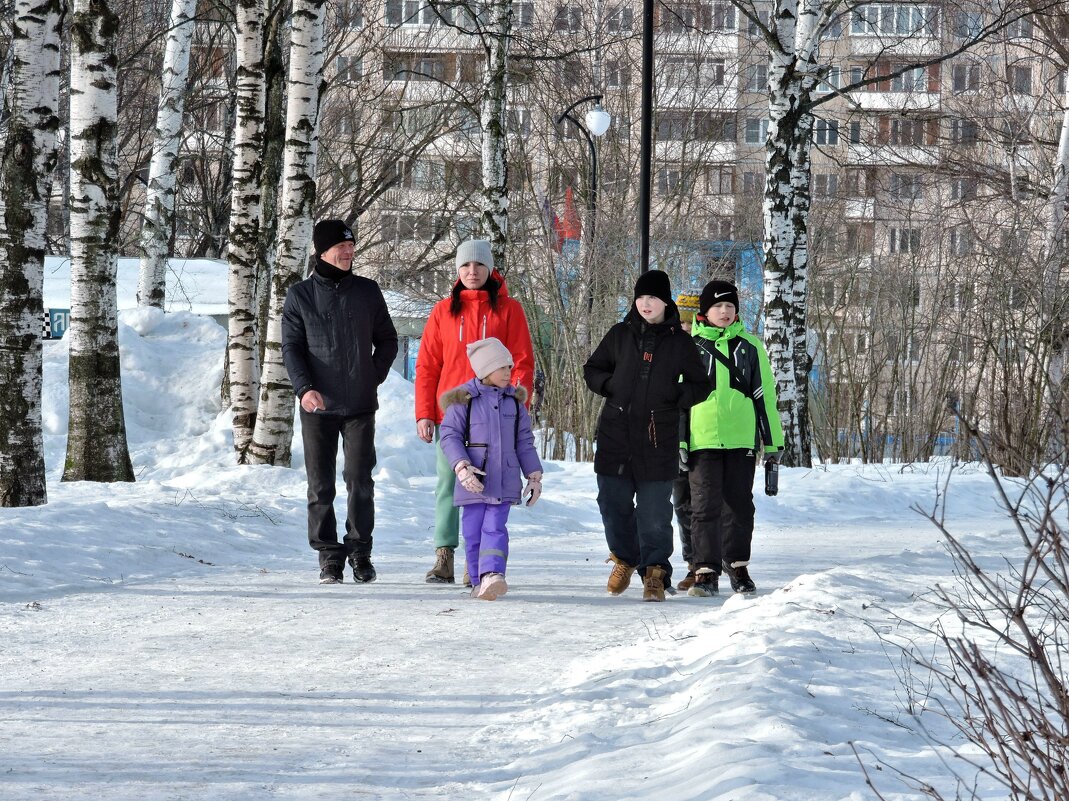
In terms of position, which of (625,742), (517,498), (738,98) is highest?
(738,98)

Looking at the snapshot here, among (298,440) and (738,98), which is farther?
(738,98)

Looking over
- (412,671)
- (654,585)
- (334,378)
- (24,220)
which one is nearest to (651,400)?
(654,585)

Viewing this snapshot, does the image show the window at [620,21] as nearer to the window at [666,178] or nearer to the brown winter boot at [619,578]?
the window at [666,178]

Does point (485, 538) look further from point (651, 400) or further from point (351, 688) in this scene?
point (351, 688)

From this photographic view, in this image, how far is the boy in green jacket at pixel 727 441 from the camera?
859cm

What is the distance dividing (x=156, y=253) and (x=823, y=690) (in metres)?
18.7

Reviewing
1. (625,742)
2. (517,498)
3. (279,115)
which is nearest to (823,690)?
(625,742)

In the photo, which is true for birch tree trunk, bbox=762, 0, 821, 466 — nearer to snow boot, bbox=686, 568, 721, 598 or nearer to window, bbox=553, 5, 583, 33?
snow boot, bbox=686, 568, 721, 598

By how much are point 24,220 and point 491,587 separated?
4949mm

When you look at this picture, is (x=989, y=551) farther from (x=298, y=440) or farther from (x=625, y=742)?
(x=298, y=440)

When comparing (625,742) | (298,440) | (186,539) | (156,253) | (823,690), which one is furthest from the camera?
(156,253)

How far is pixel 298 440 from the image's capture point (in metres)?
15.7

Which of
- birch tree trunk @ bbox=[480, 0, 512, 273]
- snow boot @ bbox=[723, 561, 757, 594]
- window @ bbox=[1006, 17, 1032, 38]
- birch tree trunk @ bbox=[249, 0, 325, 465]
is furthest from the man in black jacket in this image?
window @ bbox=[1006, 17, 1032, 38]

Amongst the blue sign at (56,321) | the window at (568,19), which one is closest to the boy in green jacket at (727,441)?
the blue sign at (56,321)
